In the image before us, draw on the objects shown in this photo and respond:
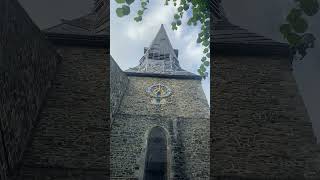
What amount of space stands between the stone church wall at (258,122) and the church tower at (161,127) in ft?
20.9

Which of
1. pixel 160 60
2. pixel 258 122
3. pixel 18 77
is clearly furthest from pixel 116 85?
pixel 18 77

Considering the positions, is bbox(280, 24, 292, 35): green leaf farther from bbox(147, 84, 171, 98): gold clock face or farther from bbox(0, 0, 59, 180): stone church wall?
bbox(147, 84, 171, 98): gold clock face

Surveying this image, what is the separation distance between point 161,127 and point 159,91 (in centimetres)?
434

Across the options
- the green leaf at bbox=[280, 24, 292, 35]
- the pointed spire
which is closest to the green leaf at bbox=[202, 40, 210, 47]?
the green leaf at bbox=[280, 24, 292, 35]

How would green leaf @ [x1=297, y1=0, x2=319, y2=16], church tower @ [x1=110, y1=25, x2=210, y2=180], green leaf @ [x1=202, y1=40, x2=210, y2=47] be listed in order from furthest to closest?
church tower @ [x1=110, y1=25, x2=210, y2=180], green leaf @ [x1=202, y1=40, x2=210, y2=47], green leaf @ [x1=297, y1=0, x2=319, y2=16]

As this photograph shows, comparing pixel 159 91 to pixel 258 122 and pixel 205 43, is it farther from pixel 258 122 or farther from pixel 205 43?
pixel 258 122

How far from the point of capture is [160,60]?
3050 centimetres

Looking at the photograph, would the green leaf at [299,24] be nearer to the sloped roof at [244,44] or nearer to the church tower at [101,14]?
the sloped roof at [244,44]

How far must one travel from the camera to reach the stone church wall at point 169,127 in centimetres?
1692

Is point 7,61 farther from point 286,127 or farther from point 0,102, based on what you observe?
point 286,127

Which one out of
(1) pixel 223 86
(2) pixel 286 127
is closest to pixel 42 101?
(1) pixel 223 86

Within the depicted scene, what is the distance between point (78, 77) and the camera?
10.0 m

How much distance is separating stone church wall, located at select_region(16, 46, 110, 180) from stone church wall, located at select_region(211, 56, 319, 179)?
2168 mm

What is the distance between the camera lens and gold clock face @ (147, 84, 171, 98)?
2320cm
